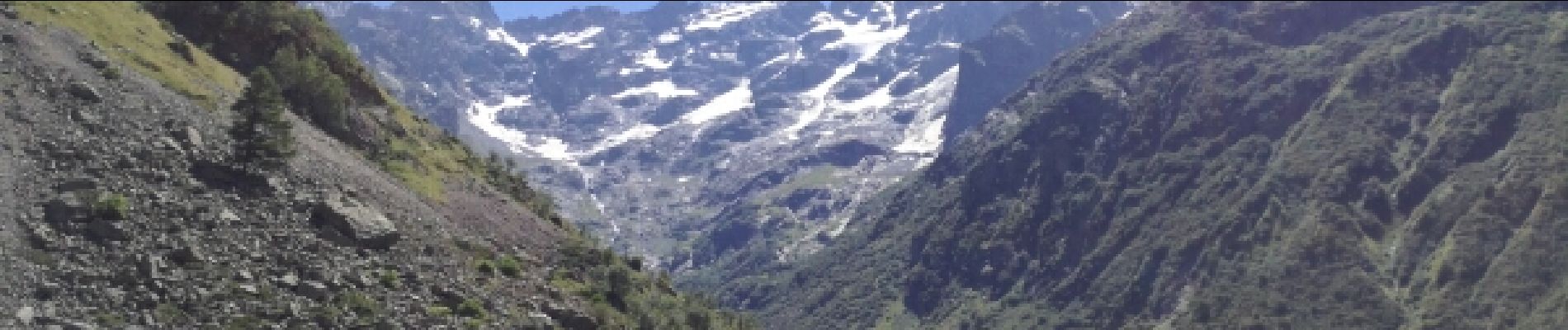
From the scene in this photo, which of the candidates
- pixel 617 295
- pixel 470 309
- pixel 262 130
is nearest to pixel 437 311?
pixel 470 309

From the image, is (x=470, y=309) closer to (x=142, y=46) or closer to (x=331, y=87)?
(x=331, y=87)

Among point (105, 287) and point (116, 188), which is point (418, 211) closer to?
point (116, 188)

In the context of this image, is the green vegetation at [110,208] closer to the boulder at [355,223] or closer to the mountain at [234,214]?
the mountain at [234,214]

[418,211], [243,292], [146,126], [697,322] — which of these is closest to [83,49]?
[146,126]

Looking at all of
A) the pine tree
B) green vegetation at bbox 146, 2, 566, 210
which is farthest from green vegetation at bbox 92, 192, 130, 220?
green vegetation at bbox 146, 2, 566, 210

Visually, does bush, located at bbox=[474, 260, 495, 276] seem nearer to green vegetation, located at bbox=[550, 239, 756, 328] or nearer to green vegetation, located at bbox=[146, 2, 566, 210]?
green vegetation, located at bbox=[550, 239, 756, 328]
